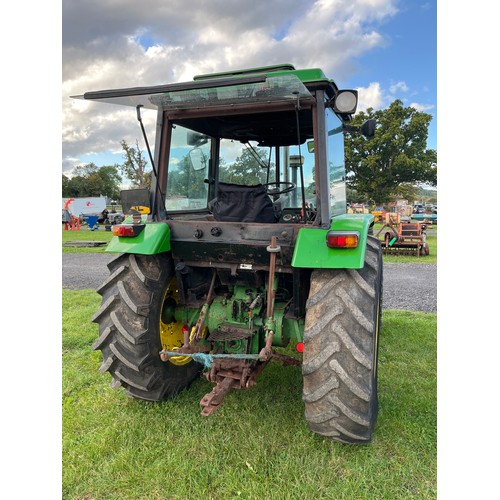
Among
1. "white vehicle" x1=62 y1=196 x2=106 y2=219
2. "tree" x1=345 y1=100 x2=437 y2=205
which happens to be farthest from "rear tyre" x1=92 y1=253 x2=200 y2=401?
"white vehicle" x1=62 y1=196 x2=106 y2=219

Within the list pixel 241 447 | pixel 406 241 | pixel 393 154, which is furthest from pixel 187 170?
pixel 393 154

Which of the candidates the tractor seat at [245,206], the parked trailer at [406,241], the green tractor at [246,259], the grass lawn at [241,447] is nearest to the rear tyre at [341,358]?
the green tractor at [246,259]

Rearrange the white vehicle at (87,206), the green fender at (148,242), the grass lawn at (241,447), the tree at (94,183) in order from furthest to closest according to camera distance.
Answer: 1. the tree at (94,183)
2. the white vehicle at (87,206)
3. the green fender at (148,242)
4. the grass lawn at (241,447)

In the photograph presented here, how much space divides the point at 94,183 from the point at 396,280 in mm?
43745

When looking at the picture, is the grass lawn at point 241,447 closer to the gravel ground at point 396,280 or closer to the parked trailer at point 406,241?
the gravel ground at point 396,280

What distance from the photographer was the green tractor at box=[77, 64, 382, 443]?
8.53 ft

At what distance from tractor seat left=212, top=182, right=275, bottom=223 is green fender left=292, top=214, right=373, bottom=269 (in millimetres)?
621

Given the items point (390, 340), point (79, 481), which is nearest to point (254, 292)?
point (79, 481)

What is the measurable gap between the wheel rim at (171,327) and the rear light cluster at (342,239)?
1428 mm

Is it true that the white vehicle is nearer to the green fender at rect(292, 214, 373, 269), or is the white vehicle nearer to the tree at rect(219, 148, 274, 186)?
the tree at rect(219, 148, 274, 186)

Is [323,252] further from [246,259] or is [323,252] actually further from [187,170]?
[187,170]

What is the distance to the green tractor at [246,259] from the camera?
2.60m

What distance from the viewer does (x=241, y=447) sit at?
2789 mm

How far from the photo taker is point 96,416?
126 inches
